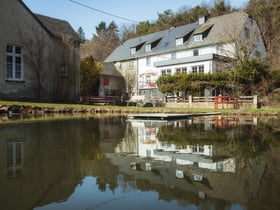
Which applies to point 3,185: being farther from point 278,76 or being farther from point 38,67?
point 278,76

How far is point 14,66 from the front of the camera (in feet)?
79.8

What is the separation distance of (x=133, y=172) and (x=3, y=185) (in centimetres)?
156

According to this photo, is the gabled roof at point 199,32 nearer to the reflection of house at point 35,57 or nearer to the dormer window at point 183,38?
the dormer window at point 183,38

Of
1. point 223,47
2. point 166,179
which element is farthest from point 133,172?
point 223,47

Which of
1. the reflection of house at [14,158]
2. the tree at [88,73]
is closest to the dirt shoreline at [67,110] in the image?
the reflection of house at [14,158]

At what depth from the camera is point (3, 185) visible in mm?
3395

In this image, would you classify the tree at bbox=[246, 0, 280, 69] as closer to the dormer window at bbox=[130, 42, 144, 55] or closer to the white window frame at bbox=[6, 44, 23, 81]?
the dormer window at bbox=[130, 42, 144, 55]

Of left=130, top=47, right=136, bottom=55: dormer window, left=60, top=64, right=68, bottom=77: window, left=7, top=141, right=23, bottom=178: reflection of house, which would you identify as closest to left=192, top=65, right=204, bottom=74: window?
left=130, top=47, right=136, bottom=55: dormer window

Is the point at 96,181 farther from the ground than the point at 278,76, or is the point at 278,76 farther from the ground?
the point at 278,76

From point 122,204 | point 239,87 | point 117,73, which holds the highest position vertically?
point 117,73

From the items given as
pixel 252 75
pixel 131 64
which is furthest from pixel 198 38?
pixel 252 75

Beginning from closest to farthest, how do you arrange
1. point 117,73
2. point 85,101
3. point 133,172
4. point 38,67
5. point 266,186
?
point 266,186
point 133,172
point 38,67
point 85,101
point 117,73

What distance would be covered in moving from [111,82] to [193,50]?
12660 mm

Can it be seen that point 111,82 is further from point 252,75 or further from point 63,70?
point 252,75
